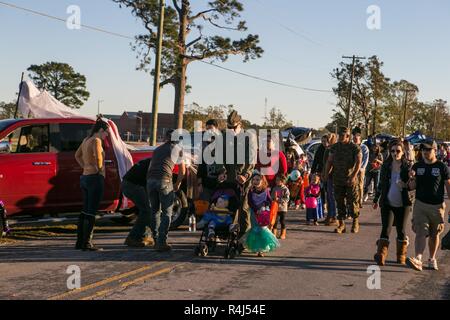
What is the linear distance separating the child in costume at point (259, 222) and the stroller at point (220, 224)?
0.24 meters

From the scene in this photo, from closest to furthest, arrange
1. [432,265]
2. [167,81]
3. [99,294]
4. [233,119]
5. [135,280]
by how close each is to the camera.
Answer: [99,294] → [135,280] → [432,265] → [233,119] → [167,81]

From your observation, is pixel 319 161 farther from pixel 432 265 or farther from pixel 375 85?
pixel 375 85

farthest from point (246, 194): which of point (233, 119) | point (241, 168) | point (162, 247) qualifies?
point (162, 247)

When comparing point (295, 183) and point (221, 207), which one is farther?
point (295, 183)

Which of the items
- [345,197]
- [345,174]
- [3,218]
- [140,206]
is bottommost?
[3,218]

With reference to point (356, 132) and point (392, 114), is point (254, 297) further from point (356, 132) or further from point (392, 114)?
point (392, 114)

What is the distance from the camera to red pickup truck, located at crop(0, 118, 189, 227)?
1000 cm

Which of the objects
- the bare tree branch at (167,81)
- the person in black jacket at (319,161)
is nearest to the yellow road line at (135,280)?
the person in black jacket at (319,161)

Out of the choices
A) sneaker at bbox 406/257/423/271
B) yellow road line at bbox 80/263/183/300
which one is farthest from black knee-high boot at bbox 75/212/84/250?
sneaker at bbox 406/257/423/271

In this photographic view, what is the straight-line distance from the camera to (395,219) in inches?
340

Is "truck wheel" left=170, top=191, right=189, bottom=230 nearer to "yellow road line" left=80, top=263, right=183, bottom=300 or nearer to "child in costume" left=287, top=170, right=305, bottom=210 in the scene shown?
"child in costume" left=287, top=170, right=305, bottom=210

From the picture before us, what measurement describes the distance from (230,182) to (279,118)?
59083 mm

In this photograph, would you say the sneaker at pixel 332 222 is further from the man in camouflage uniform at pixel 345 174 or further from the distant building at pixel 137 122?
the distant building at pixel 137 122

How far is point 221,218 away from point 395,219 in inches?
101
